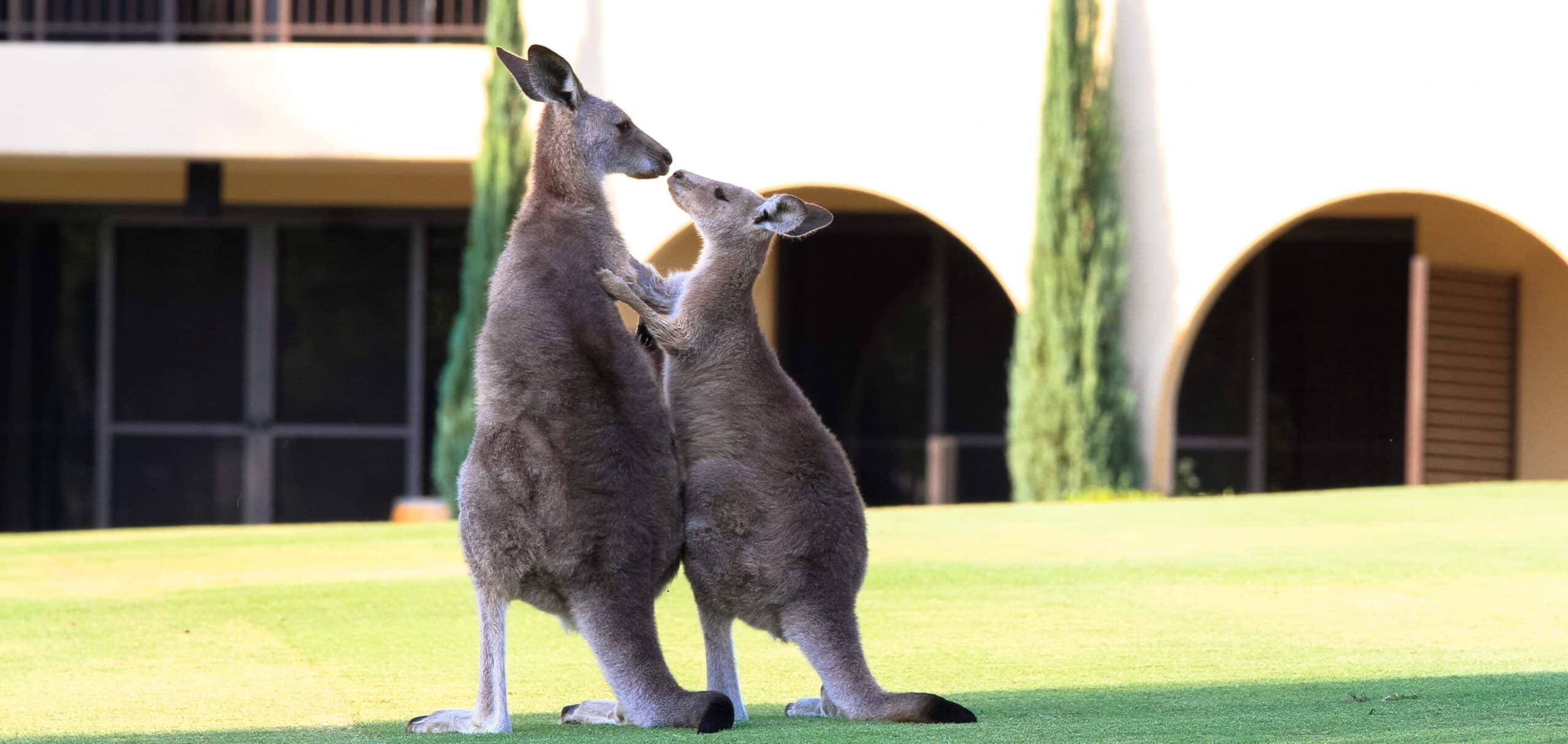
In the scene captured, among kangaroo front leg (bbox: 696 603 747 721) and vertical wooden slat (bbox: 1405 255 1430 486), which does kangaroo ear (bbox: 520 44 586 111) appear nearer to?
kangaroo front leg (bbox: 696 603 747 721)

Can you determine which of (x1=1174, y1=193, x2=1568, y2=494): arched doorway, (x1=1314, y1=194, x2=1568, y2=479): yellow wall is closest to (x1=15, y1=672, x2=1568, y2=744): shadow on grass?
(x1=1174, y1=193, x2=1568, y2=494): arched doorway

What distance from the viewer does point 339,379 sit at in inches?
805

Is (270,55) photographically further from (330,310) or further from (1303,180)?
(1303,180)

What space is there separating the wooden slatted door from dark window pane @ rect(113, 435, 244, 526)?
1172cm

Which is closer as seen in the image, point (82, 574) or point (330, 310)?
point (82, 574)

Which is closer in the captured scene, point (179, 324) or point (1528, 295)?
point (1528, 295)

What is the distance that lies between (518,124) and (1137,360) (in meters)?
5.78

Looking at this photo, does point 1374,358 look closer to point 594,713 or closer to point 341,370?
point 341,370

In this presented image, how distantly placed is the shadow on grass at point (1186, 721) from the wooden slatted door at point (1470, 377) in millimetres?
11580

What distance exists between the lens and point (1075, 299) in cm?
1680

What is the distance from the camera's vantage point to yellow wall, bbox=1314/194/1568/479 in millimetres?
18156

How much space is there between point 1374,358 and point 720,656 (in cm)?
1455

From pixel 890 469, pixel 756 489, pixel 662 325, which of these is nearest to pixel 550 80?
pixel 662 325

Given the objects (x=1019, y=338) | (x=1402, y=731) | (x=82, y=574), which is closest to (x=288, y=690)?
(x=1402, y=731)
